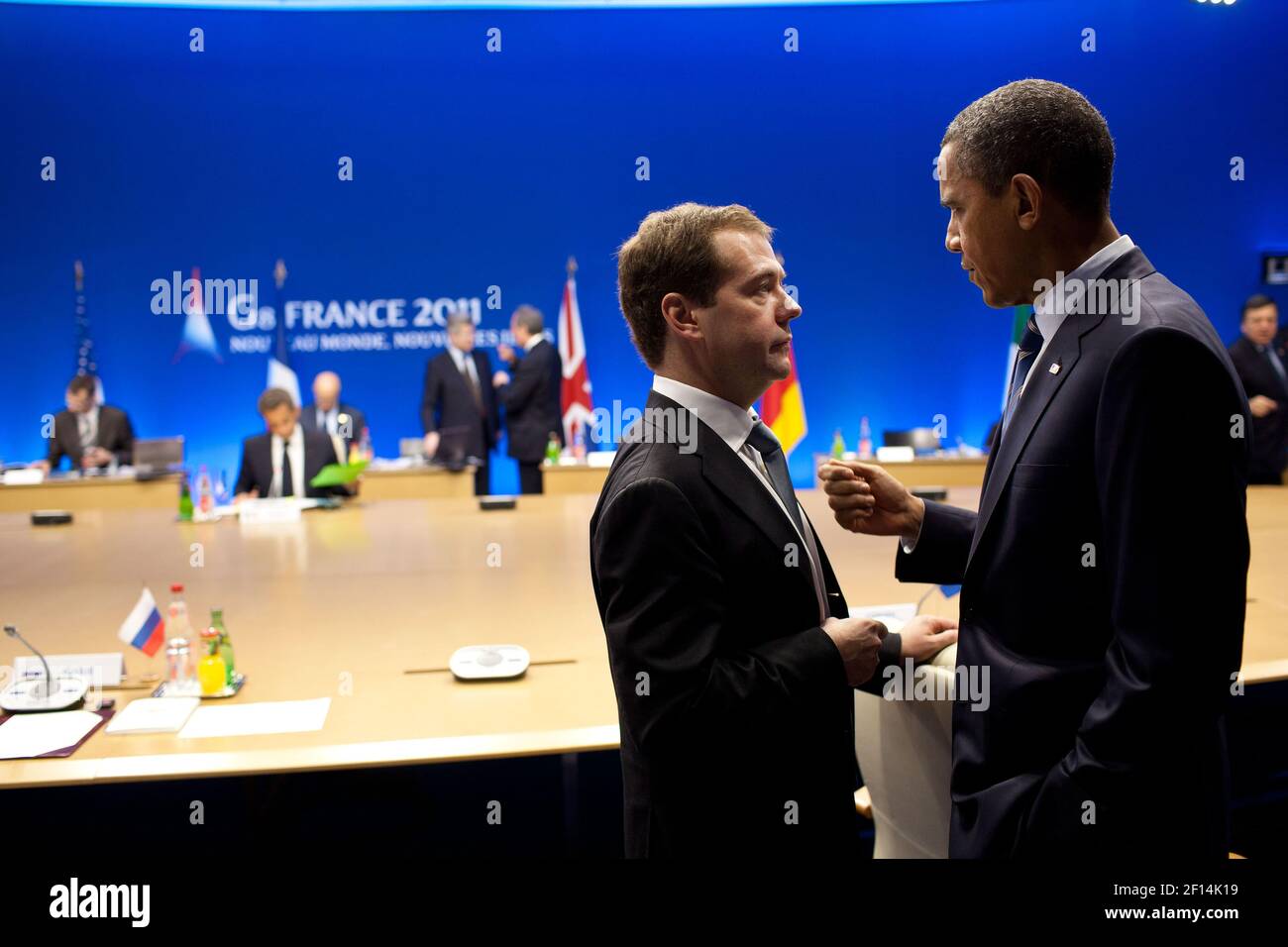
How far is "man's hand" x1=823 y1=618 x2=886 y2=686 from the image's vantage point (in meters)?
1.33

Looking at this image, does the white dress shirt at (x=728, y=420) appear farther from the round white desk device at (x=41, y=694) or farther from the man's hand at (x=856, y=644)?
the round white desk device at (x=41, y=694)

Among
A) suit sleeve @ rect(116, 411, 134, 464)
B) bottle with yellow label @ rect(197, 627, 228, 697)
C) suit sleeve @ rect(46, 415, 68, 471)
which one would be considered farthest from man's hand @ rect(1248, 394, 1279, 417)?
suit sleeve @ rect(46, 415, 68, 471)

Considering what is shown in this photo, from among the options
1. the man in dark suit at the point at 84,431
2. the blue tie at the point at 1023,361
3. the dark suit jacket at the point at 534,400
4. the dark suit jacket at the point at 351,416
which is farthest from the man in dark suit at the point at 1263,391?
the man in dark suit at the point at 84,431

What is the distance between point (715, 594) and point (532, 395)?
260 inches

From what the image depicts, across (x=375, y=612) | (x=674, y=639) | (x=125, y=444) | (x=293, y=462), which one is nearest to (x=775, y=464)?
(x=674, y=639)

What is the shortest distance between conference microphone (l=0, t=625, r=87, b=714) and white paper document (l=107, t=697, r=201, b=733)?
12cm

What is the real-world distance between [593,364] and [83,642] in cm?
672

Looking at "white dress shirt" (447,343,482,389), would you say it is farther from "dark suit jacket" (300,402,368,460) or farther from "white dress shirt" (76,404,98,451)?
"white dress shirt" (76,404,98,451)

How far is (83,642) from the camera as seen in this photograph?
2.80 meters

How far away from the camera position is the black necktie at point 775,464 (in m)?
1.49
